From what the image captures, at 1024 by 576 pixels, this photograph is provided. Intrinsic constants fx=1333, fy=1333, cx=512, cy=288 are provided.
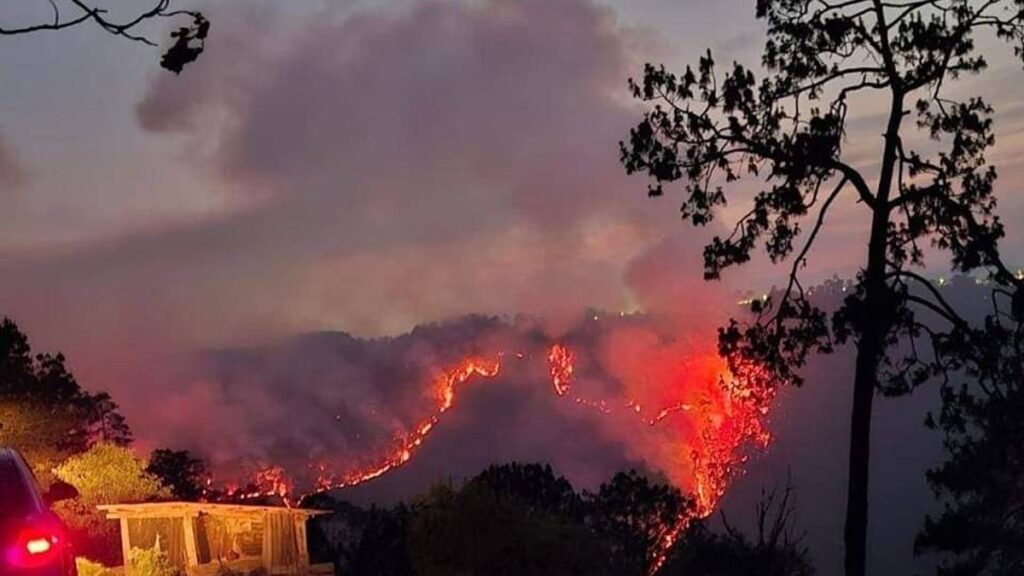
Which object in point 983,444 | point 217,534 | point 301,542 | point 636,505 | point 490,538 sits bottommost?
point 490,538

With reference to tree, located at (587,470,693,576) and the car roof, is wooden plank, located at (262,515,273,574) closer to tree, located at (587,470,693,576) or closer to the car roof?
the car roof

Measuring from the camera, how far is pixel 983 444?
21.7 meters

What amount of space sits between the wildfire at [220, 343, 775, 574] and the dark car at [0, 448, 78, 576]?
482 inches

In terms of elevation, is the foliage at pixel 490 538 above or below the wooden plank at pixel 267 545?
below

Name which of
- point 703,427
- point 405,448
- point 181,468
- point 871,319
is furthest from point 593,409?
point 871,319

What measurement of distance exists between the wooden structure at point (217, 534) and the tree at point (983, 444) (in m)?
13.1

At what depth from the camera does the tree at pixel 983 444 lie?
1822 cm

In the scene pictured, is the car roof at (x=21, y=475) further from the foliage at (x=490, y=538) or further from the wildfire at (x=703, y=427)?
the wildfire at (x=703, y=427)

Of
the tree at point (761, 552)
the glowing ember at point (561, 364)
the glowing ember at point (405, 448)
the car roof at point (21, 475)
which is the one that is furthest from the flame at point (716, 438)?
the glowing ember at point (405, 448)

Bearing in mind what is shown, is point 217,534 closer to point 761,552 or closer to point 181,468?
point 761,552

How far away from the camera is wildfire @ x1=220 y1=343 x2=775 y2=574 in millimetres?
21172

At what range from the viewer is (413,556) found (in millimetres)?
17328

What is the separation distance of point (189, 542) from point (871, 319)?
17.0m

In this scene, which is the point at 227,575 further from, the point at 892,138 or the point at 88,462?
the point at 892,138
